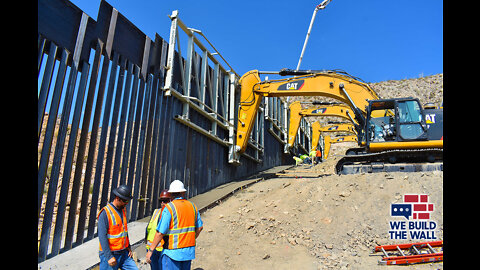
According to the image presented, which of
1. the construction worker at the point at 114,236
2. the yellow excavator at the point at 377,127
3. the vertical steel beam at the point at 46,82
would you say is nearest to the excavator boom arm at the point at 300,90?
the yellow excavator at the point at 377,127

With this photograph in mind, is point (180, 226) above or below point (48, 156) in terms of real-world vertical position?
below

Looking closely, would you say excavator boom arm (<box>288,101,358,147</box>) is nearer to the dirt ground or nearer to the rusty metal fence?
the rusty metal fence

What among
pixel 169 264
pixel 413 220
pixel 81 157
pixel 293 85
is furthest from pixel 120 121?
pixel 293 85

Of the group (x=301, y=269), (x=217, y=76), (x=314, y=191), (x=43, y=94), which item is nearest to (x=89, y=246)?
(x=43, y=94)

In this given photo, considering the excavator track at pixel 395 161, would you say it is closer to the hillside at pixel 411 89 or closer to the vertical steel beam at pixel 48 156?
the vertical steel beam at pixel 48 156

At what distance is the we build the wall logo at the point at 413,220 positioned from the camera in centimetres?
641

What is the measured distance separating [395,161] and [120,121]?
8235 millimetres

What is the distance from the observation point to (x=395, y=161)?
10.6 metres

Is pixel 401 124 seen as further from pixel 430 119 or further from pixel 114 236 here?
pixel 114 236

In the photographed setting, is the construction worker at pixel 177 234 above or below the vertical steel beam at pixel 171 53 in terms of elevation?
below

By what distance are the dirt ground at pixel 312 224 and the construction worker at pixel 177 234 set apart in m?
1.93

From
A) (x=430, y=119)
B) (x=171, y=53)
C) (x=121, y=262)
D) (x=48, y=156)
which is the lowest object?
(x=121, y=262)
